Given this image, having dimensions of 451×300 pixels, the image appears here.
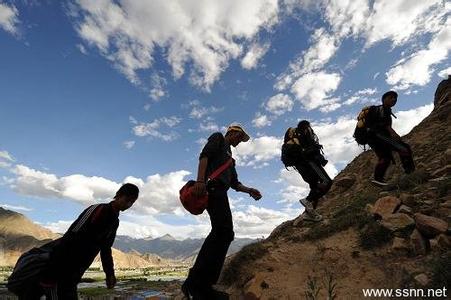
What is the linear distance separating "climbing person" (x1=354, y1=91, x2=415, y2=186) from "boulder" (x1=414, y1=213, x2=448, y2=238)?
11.6 feet

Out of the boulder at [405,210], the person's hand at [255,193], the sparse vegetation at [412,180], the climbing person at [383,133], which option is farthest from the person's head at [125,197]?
the climbing person at [383,133]

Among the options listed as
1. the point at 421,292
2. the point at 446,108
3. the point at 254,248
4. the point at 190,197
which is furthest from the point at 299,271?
the point at 446,108

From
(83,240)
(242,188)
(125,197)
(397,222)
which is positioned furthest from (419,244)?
(83,240)

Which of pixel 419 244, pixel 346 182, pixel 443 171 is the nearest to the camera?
pixel 419 244

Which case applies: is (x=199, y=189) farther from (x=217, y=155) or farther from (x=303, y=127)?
(x=303, y=127)

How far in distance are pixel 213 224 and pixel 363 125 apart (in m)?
7.19

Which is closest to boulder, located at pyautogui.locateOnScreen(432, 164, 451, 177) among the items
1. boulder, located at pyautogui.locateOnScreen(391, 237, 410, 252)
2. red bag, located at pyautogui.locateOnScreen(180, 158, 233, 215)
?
boulder, located at pyautogui.locateOnScreen(391, 237, 410, 252)

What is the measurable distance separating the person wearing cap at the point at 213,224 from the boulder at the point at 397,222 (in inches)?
155

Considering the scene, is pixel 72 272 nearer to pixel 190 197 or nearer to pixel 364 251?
pixel 190 197

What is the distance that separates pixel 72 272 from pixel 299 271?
181 inches

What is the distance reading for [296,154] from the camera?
9.55m

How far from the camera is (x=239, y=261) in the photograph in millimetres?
9570

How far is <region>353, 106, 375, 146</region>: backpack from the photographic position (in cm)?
1099

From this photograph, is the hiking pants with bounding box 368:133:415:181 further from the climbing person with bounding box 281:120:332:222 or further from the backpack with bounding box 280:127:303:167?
the backpack with bounding box 280:127:303:167
